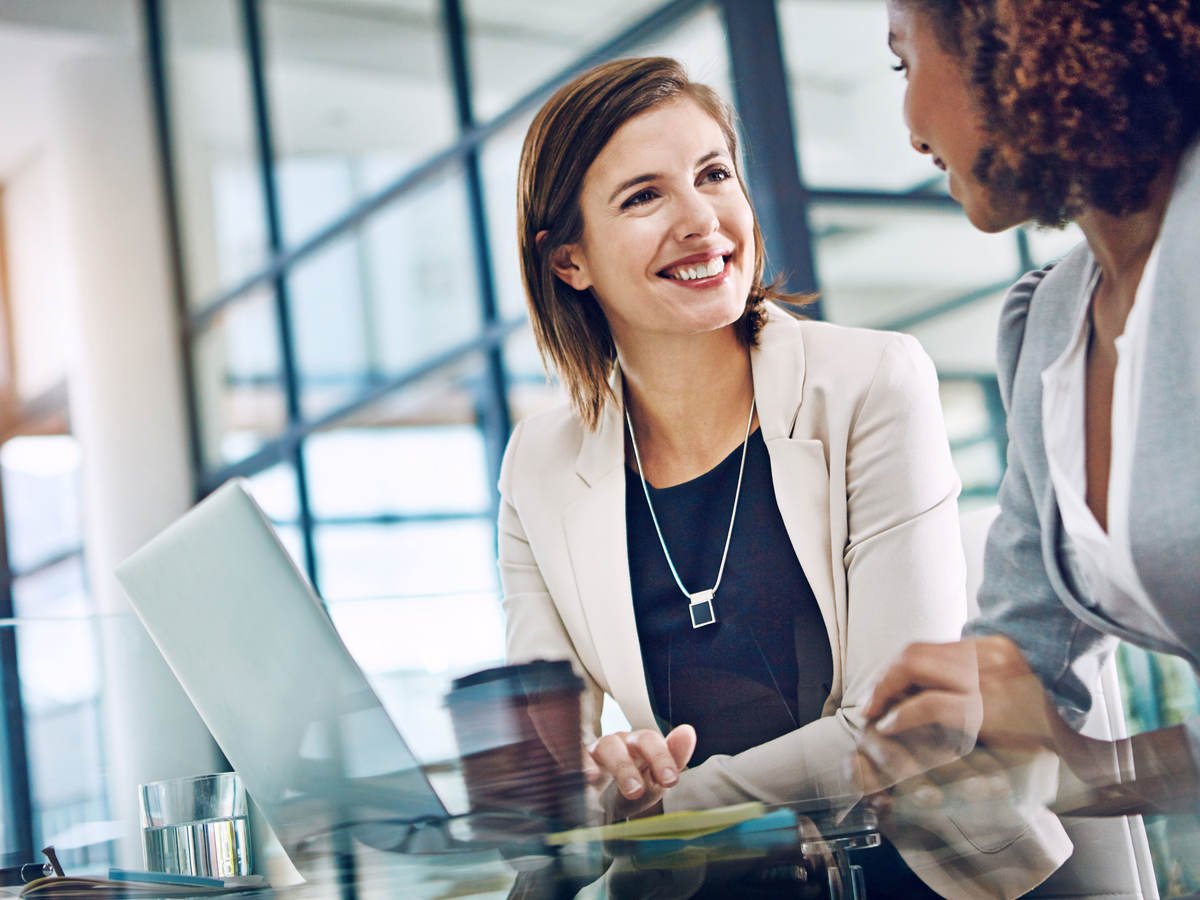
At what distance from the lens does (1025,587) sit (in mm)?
988

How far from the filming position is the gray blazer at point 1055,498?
832 millimetres

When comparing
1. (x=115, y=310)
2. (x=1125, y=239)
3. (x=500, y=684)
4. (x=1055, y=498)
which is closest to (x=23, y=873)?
(x=500, y=684)

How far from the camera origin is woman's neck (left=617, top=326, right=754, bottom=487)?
139 centimetres

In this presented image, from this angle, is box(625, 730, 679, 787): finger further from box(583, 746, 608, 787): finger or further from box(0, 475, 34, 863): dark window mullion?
box(0, 475, 34, 863): dark window mullion

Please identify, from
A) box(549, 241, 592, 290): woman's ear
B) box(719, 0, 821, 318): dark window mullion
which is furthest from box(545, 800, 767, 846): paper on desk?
box(719, 0, 821, 318): dark window mullion

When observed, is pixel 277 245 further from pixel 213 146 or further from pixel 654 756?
pixel 654 756

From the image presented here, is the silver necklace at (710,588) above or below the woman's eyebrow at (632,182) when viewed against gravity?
below

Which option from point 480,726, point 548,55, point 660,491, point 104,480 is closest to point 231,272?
point 104,480

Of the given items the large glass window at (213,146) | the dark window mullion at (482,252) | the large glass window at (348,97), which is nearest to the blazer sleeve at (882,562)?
the dark window mullion at (482,252)

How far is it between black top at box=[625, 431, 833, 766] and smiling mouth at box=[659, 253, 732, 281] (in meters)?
0.18

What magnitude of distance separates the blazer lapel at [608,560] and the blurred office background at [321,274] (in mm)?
220

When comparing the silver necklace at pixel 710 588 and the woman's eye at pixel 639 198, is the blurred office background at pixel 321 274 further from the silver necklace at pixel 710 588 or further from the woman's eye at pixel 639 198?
the silver necklace at pixel 710 588

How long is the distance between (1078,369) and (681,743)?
47 centimetres

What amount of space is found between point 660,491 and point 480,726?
45 centimetres
